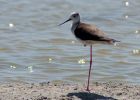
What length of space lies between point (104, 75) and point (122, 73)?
14.1 inches

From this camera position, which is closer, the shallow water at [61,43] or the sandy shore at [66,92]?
the sandy shore at [66,92]

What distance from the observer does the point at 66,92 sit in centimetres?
869

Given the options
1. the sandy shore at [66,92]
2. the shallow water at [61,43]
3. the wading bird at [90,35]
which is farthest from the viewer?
the shallow water at [61,43]

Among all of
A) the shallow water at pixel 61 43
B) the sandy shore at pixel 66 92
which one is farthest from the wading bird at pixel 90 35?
the shallow water at pixel 61 43

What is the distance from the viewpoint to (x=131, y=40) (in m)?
13.4

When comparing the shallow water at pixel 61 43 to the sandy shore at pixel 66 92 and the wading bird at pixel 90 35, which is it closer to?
the sandy shore at pixel 66 92

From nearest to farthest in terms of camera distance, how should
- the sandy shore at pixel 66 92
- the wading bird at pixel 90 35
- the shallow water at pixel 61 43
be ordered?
the sandy shore at pixel 66 92, the wading bird at pixel 90 35, the shallow water at pixel 61 43

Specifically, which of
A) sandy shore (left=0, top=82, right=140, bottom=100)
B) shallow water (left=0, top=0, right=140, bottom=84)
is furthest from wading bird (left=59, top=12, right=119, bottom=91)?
shallow water (left=0, top=0, right=140, bottom=84)

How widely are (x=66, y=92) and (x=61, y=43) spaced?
458 centimetres

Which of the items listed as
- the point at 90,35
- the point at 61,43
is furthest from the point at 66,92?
the point at 61,43

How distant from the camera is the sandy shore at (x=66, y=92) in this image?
27.5 ft

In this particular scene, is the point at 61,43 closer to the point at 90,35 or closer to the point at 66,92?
the point at 90,35

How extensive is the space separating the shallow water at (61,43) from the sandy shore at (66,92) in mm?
1225

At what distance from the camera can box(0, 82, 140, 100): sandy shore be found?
8383 mm
